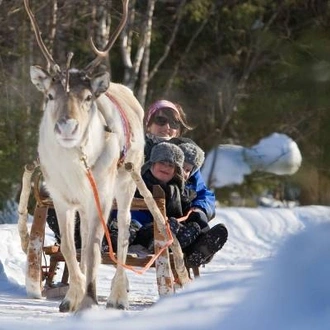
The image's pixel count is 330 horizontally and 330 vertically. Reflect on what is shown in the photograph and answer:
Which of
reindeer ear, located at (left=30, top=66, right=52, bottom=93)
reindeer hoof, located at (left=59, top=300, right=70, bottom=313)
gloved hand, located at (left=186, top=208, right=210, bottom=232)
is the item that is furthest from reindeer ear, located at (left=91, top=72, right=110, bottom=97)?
gloved hand, located at (left=186, top=208, right=210, bottom=232)

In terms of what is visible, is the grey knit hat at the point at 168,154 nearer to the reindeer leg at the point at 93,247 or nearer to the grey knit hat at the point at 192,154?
the grey knit hat at the point at 192,154

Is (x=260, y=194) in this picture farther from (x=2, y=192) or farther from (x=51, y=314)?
(x=51, y=314)

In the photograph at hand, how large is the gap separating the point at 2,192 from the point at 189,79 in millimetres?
10348

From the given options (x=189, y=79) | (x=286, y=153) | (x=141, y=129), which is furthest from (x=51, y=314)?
(x=189, y=79)

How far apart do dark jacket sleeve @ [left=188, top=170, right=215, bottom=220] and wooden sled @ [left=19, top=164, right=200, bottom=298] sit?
1.50ft

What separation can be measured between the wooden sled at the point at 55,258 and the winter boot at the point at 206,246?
0.12m

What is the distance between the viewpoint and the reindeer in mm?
6820

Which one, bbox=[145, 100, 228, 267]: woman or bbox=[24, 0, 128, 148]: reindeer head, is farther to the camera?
bbox=[145, 100, 228, 267]: woman

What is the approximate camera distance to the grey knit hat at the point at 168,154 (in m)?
8.41

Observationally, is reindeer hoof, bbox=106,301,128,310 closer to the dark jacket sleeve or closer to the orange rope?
the orange rope

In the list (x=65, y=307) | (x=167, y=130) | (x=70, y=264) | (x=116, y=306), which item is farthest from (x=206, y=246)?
(x=65, y=307)

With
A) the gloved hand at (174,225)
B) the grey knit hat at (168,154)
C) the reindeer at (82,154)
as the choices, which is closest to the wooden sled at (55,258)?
the gloved hand at (174,225)

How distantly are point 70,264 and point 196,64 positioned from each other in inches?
753

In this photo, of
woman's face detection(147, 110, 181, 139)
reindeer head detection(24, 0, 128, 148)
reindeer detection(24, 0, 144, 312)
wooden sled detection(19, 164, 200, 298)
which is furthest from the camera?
woman's face detection(147, 110, 181, 139)
